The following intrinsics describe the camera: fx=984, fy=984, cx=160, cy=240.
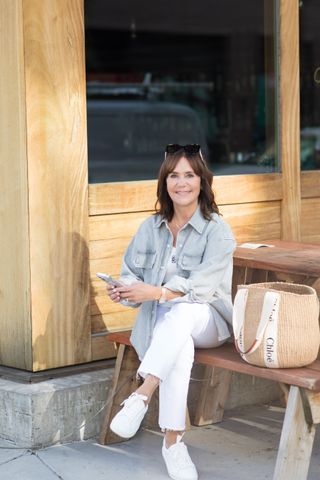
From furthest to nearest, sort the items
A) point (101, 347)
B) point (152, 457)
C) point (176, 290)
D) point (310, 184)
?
point (310, 184)
point (101, 347)
point (152, 457)
point (176, 290)

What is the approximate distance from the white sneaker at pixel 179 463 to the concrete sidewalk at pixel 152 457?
0.05 meters

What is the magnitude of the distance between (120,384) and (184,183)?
0.91 metres

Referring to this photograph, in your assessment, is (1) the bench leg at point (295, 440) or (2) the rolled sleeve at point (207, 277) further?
(2) the rolled sleeve at point (207, 277)

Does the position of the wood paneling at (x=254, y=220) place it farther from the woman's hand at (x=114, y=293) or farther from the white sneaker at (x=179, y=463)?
the white sneaker at (x=179, y=463)

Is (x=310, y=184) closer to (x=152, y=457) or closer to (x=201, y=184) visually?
(x=201, y=184)

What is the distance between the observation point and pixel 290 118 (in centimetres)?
501

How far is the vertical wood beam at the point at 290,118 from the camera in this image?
495 centimetres

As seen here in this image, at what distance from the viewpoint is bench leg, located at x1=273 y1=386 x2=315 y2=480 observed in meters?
3.48

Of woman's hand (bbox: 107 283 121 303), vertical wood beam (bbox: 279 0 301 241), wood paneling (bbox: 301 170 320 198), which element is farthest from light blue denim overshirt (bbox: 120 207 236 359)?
wood paneling (bbox: 301 170 320 198)

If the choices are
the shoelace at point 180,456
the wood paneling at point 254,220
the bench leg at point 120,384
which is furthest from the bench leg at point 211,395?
the wood paneling at point 254,220

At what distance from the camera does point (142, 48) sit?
343 inches

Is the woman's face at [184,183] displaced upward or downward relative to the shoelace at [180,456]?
upward

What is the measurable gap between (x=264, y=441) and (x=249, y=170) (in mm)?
1452

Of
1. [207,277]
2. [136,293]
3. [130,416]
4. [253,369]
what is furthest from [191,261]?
[130,416]
